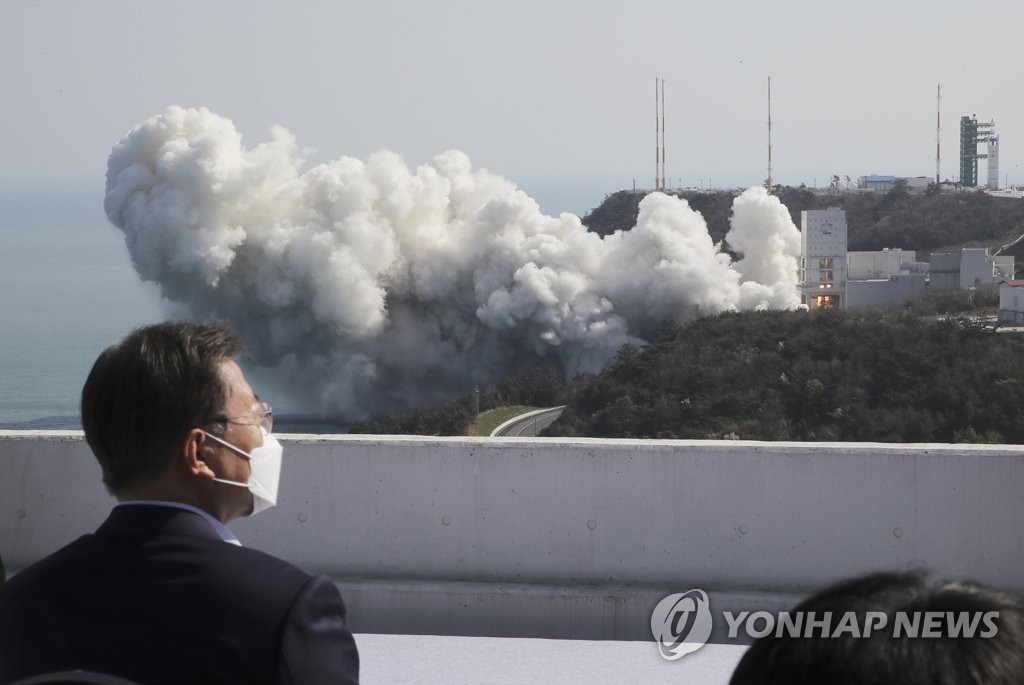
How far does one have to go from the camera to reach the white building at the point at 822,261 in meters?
39.8

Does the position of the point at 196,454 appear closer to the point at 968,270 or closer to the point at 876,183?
the point at 968,270

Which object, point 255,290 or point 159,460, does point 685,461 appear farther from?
point 255,290

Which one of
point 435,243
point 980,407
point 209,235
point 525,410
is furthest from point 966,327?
point 209,235

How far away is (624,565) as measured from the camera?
4891 millimetres

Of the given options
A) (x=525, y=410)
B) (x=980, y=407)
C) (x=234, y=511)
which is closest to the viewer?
(x=234, y=511)

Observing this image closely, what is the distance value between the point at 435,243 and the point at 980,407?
22.6 meters

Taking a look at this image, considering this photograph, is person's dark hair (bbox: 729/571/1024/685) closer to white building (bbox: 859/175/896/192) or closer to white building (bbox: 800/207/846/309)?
white building (bbox: 800/207/846/309)

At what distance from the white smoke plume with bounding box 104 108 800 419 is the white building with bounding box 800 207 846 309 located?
63cm

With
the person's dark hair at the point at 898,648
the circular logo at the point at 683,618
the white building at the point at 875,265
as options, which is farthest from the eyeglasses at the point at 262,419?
the white building at the point at 875,265

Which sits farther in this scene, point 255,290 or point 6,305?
point 6,305

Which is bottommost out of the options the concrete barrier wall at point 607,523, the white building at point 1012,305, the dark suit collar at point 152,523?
Answer: the white building at point 1012,305

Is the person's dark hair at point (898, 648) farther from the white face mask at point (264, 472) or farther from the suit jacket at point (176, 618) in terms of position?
the white face mask at point (264, 472)

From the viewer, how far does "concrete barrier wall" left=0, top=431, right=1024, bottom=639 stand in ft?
15.7

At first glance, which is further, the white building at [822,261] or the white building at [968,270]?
the white building at [822,261]
